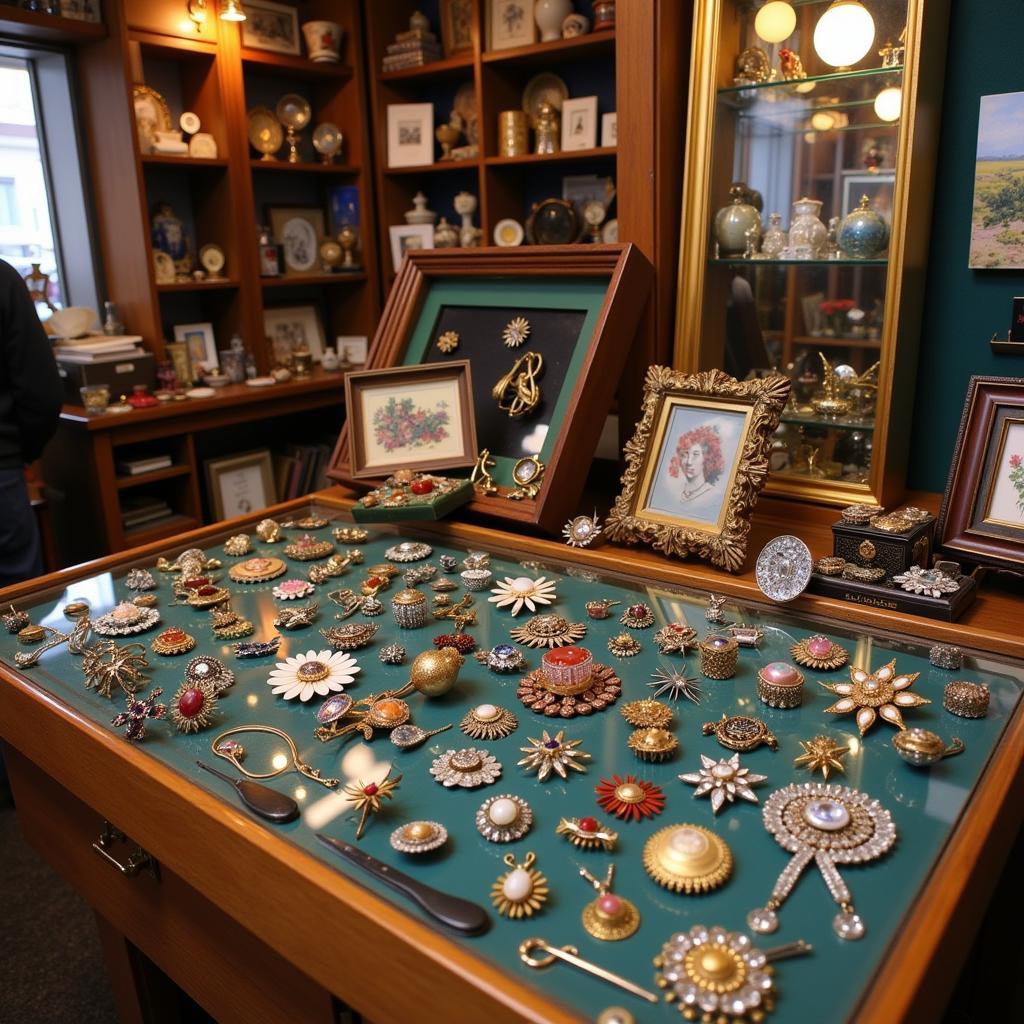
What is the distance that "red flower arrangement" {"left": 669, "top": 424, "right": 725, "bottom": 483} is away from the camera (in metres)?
1.48

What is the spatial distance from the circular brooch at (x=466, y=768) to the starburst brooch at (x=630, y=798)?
0.12 m

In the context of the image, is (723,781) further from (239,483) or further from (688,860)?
(239,483)

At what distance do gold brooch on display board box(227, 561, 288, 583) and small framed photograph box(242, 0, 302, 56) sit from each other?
8.77ft

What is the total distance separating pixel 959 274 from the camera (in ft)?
5.39

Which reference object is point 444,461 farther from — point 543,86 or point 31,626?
point 543,86

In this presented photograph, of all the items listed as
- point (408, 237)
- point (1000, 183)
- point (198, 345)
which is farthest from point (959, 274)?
point (198, 345)

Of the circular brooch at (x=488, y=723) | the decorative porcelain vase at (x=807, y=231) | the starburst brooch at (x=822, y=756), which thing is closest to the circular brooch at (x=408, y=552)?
the circular brooch at (x=488, y=723)

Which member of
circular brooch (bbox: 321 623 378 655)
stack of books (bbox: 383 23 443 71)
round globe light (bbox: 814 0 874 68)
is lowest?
circular brooch (bbox: 321 623 378 655)

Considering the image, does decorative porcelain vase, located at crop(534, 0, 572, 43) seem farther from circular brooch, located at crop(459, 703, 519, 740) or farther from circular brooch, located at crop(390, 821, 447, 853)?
circular brooch, located at crop(390, 821, 447, 853)

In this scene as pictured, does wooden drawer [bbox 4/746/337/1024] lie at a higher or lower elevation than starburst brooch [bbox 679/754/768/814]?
lower

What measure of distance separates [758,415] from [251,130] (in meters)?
2.97

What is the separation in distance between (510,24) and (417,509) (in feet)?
8.34

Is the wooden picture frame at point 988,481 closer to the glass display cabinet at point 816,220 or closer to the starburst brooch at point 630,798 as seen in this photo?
the glass display cabinet at point 816,220

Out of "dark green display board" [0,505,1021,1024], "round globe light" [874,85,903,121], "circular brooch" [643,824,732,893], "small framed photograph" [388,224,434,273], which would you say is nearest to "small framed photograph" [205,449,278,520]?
"small framed photograph" [388,224,434,273]
